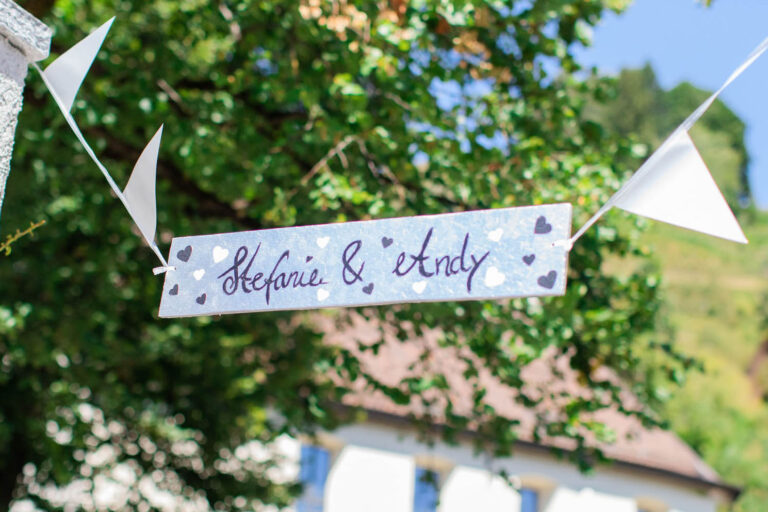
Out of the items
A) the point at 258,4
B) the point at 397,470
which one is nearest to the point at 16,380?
the point at 258,4

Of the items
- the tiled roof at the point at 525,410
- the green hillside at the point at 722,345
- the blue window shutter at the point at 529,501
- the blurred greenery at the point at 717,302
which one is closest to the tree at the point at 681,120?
the blurred greenery at the point at 717,302

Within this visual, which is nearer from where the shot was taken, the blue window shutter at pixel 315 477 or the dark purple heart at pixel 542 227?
the dark purple heart at pixel 542 227

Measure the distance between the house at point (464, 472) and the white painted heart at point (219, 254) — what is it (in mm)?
11496

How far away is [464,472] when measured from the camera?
1662 centimetres

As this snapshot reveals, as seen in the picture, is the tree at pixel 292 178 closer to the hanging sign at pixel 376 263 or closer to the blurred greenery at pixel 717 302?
the blurred greenery at pixel 717 302

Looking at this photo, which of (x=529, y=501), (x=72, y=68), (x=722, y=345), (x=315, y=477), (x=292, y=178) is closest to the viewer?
(x=72, y=68)

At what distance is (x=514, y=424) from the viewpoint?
6.57 m

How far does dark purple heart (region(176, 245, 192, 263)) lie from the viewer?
2.79m

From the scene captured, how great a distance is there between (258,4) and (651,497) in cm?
1536

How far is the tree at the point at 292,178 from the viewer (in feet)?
18.6

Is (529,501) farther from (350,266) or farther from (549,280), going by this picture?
(549,280)

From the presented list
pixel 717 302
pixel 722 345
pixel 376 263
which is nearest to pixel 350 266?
pixel 376 263

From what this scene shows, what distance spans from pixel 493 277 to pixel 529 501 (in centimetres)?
1629

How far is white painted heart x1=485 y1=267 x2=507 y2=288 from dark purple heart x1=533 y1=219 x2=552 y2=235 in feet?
0.47
